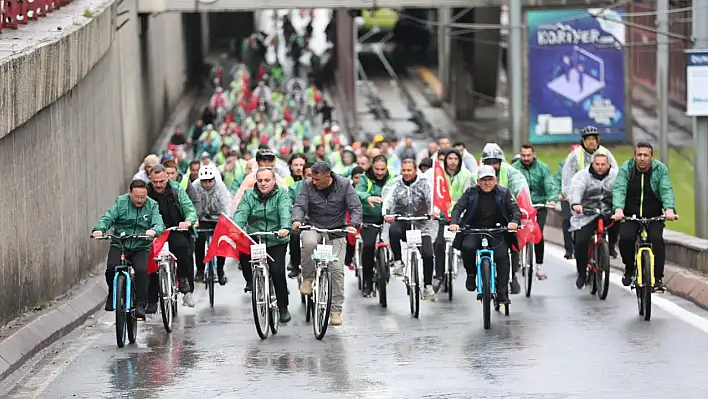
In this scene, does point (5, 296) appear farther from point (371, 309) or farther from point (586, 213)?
point (586, 213)

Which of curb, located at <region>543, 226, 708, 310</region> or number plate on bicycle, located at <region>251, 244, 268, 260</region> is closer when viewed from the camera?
number plate on bicycle, located at <region>251, 244, 268, 260</region>

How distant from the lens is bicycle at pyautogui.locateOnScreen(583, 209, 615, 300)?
56.4 feet

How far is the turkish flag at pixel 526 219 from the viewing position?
17.8 meters

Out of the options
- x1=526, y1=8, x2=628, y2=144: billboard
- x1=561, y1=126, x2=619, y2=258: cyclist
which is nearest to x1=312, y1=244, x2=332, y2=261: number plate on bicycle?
x1=561, y1=126, x2=619, y2=258: cyclist

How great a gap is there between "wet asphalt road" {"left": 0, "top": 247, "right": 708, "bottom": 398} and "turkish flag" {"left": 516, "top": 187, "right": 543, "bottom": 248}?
28.9 inches

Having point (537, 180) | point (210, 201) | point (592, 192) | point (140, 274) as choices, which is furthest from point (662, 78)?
point (140, 274)

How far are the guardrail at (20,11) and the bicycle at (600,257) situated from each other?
26.4 ft

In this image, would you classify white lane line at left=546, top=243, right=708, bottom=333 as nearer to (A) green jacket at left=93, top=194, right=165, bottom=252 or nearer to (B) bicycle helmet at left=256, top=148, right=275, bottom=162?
(B) bicycle helmet at left=256, top=148, right=275, bottom=162

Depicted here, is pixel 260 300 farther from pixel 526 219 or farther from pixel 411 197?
pixel 526 219

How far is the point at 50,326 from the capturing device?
15664 mm

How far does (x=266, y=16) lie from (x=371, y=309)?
69.9 m

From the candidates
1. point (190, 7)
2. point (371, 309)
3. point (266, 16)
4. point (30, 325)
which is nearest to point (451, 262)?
point (371, 309)

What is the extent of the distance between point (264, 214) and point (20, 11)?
321 inches

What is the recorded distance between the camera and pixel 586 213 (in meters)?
17.5
